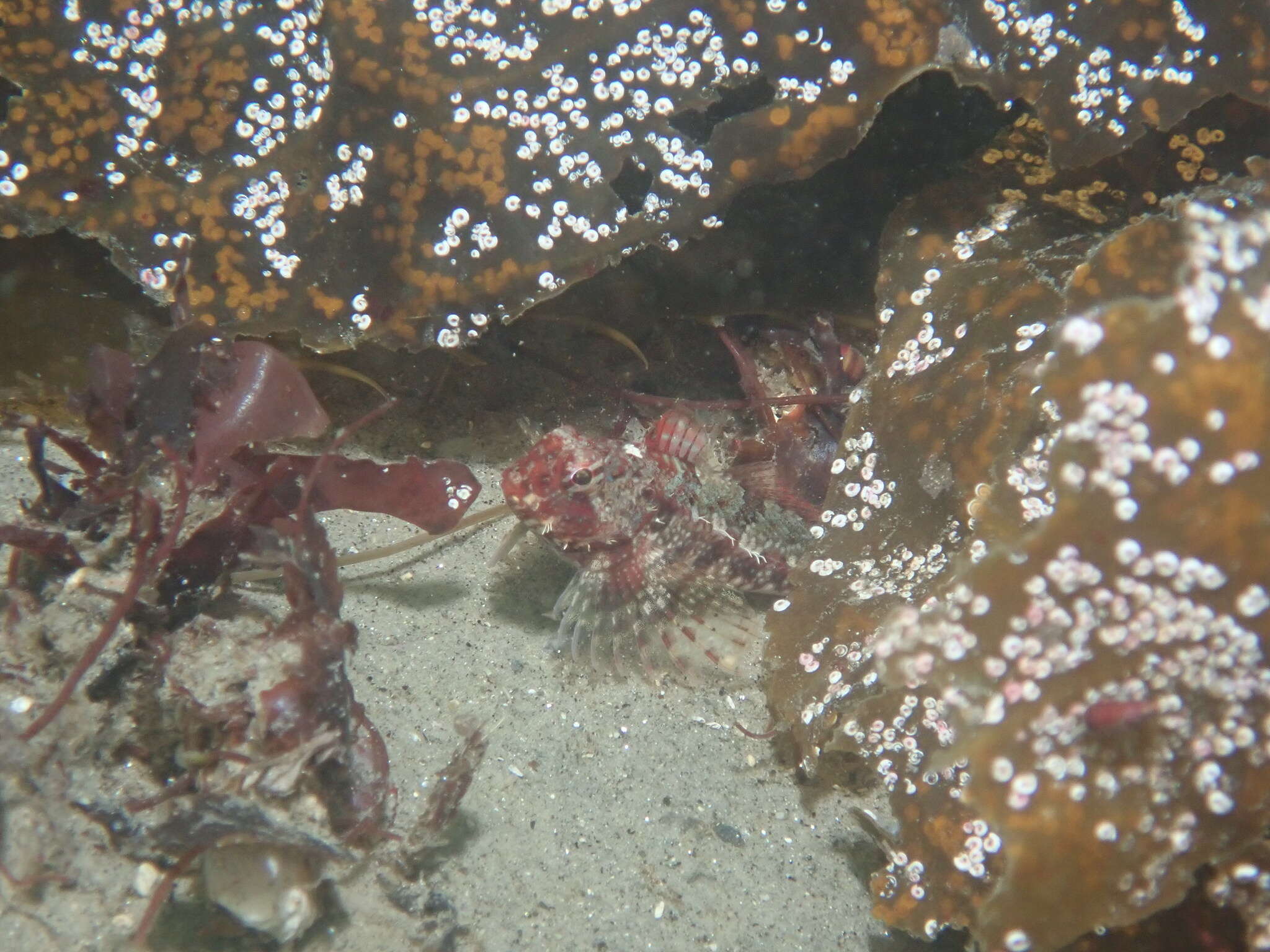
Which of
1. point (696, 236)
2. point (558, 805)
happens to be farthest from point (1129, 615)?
point (558, 805)

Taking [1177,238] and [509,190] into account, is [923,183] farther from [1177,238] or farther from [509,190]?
[509,190]

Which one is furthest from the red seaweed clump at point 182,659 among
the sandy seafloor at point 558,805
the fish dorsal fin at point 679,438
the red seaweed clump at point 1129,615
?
the fish dorsal fin at point 679,438

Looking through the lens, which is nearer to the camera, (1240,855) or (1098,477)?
(1098,477)

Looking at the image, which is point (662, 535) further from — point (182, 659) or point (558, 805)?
point (182, 659)

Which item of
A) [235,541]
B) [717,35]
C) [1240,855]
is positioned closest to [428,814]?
[235,541]

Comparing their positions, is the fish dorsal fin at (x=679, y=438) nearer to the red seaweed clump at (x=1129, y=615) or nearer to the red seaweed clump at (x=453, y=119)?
the red seaweed clump at (x=453, y=119)

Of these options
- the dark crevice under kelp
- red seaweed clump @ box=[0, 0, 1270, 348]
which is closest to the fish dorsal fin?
the dark crevice under kelp
